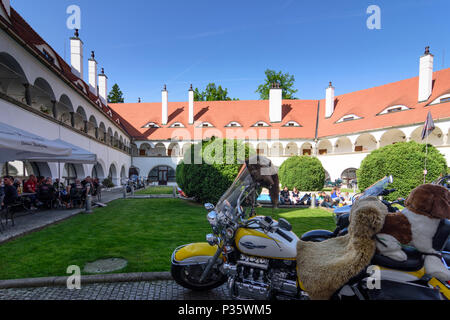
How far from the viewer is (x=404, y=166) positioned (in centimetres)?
1302

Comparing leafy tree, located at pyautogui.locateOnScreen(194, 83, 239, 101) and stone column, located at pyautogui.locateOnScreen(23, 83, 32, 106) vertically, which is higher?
leafy tree, located at pyautogui.locateOnScreen(194, 83, 239, 101)

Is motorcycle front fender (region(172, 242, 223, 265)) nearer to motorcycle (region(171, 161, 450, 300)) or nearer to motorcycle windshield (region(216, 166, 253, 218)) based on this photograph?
motorcycle (region(171, 161, 450, 300))

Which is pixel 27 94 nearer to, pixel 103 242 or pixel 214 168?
pixel 214 168

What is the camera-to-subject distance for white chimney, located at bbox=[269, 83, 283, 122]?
106ft

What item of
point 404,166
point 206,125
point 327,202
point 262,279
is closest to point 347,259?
point 262,279

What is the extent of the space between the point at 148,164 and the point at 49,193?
24203mm

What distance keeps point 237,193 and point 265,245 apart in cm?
68

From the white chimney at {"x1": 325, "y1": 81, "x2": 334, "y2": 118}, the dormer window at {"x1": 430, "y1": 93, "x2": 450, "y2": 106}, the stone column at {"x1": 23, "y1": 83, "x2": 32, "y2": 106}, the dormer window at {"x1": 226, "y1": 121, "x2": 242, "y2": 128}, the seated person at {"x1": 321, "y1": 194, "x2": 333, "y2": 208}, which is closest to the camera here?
the stone column at {"x1": 23, "y1": 83, "x2": 32, "y2": 106}

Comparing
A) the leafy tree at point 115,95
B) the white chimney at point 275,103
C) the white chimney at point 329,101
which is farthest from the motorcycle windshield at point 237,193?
the leafy tree at point 115,95

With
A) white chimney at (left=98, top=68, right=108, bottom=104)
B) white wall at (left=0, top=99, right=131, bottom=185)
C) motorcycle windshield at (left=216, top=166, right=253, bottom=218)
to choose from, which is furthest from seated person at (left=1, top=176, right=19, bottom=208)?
white chimney at (left=98, top=68, right=108, bottom=104)

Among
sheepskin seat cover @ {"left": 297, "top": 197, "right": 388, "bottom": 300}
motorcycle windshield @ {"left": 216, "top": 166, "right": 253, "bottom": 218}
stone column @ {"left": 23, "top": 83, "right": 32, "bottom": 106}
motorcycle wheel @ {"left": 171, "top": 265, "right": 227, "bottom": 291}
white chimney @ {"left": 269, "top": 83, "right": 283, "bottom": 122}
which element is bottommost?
motorcycle wheel @ {"left": 171, "top": 265, "right": 227, "bottom": 291}

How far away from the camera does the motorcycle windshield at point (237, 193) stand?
2621 millimetres

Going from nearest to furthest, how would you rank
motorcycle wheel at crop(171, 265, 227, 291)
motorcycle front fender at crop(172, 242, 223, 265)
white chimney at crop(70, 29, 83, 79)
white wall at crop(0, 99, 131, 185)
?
motorcycle front fender at crop(172, 242, 223, 265)
motorcycle wheel at crop(171, 265, 227, 291)
white wall at crop(0, 99, 131, 185)
white chimney at crop(70, 29, 83, 79)

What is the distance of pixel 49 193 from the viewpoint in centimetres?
931
